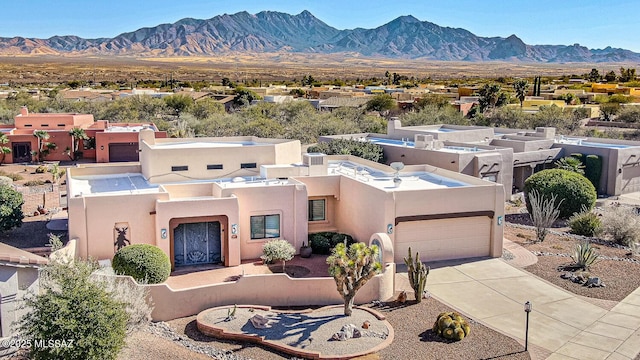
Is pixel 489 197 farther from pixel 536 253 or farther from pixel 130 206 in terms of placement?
pixel 130 206

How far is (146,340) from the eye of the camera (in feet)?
54.9

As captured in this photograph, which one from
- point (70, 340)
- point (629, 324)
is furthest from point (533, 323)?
point (70, 340)

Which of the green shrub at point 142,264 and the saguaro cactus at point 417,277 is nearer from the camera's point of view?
the saguaro cactus at point 417,277

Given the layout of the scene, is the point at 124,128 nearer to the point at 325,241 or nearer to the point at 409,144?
the point at 409,144

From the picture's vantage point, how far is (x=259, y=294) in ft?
64.1

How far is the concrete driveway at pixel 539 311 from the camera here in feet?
55.7

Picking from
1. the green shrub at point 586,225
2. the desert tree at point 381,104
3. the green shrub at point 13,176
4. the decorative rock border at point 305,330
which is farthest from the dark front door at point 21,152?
the green shrub at point 586,225

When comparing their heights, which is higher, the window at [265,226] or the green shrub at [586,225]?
the window at [265,226]

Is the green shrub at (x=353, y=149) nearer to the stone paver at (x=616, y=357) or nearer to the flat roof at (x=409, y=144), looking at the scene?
the flat roof at (x=409, y=144)

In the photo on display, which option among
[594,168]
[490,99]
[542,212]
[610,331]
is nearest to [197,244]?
[610,331]

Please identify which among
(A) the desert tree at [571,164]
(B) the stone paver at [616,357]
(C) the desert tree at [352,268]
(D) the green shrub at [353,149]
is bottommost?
(B) the stone paver at [616,357]

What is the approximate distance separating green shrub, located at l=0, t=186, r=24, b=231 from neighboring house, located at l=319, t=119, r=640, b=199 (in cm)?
2020

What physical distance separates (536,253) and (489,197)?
320cm

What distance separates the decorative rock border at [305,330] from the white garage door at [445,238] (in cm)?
569
